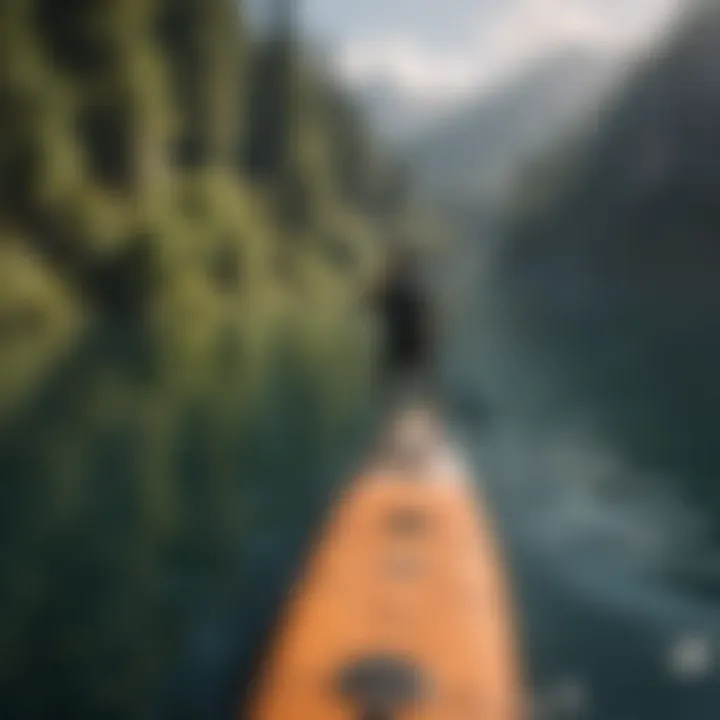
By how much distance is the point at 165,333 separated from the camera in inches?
423

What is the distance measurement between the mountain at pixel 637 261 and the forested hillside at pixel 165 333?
1830mm

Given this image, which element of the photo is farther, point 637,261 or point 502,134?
point 637,261

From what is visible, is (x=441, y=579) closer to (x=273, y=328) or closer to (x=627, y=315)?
(x=273, y=328)

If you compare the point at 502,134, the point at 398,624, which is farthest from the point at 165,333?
the point at 398,624

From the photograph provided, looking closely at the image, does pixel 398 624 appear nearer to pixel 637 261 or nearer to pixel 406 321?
pixel 406 321

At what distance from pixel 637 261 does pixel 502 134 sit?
5.39 meters

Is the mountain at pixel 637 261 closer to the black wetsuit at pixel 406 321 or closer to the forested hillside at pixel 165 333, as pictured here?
the black wetsuit at pixel 406 321

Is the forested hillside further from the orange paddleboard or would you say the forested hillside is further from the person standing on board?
the person standing on board

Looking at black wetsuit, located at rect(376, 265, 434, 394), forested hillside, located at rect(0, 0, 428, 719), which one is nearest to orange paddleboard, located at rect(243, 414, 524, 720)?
forested hillside, located at rect(0, 0, 428, 719)

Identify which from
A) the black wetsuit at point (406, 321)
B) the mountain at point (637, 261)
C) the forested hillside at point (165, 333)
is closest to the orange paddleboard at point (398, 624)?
the forested hillside at point (165, 333)

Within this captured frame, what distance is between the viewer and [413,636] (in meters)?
2.59

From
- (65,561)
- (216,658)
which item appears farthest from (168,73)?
(216,658)

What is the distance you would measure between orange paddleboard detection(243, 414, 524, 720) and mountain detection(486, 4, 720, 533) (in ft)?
10.3

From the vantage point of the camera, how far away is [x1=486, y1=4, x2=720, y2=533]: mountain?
7.78 metres
